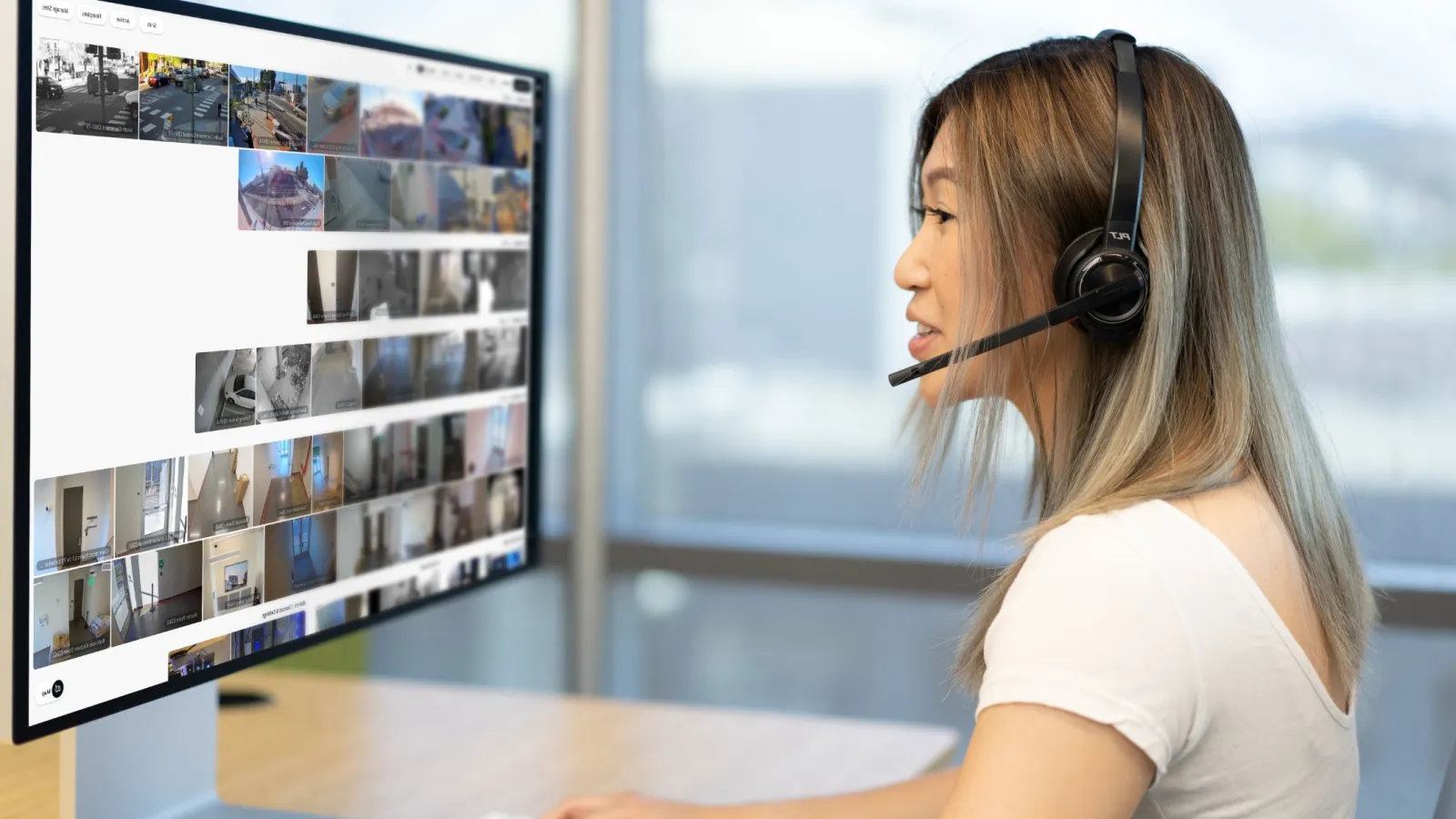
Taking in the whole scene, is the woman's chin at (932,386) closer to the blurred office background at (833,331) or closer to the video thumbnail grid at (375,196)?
the video thumbnail grid at (375,196)

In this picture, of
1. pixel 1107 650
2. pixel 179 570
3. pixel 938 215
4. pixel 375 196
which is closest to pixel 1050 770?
pixel 1107 650

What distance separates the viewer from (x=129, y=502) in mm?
812

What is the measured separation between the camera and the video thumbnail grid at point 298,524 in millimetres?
801

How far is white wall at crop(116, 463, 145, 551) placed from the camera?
2.64 ft

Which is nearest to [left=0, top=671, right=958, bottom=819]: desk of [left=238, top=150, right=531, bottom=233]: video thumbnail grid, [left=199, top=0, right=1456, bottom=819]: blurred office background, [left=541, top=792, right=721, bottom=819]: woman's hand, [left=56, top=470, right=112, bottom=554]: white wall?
[left=541, top=792, right=721, bottom=819]: woman's hand

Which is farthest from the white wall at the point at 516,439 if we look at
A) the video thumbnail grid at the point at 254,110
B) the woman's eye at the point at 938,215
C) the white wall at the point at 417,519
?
the woman's eye at the point at 938,215

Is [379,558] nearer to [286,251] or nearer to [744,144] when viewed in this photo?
[286,251]

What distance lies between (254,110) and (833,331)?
1411mm

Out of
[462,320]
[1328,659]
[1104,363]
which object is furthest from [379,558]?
[1328,659]

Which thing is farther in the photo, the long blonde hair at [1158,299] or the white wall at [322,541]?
the white wall at [322,541]

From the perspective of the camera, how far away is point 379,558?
106 cm

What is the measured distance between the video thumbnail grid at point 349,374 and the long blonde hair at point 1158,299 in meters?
0.44

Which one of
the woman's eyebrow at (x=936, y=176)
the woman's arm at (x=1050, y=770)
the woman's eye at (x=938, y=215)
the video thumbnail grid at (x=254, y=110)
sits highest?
the video thumbnail grid at (x=254, y=110)

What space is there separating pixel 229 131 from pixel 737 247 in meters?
1.42
